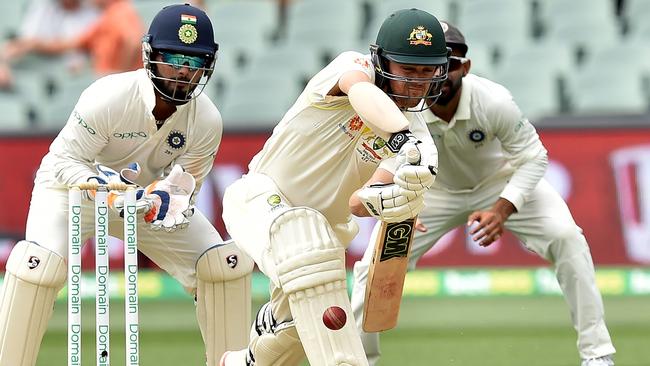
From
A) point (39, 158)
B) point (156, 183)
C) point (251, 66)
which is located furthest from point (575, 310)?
point (251, 66)

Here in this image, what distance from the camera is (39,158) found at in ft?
27.0

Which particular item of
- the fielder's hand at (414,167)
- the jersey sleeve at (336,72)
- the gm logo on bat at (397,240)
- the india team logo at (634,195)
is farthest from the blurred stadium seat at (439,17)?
the fielder's hand at (414,167)

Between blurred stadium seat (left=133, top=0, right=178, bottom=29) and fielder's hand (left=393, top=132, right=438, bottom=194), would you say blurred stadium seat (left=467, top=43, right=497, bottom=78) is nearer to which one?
blurred stadium seat (left=133, top=0, right=178, bottom=29)

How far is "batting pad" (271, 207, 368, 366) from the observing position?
3918 mm

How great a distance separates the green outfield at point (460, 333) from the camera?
5.93 m

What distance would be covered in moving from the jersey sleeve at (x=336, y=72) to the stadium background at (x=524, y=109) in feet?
6.61

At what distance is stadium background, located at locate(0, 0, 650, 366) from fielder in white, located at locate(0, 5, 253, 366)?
1.22 meters

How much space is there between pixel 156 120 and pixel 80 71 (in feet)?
16.9

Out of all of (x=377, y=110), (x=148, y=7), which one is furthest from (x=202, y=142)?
(x=148, y=7)

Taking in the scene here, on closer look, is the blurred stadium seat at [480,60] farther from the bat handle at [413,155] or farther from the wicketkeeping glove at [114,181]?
the bat handle at [413,155]

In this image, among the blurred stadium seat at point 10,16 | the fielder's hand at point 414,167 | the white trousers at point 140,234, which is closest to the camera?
the fielder's hand at point 414,167

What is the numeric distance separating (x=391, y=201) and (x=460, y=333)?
A: 121 inches

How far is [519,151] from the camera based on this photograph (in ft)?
17.2

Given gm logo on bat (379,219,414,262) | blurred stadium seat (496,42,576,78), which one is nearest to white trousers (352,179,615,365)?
gm logo on bat (379,219,414,262)
